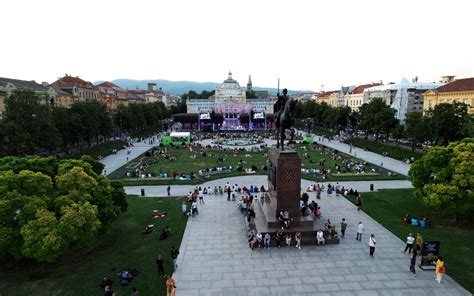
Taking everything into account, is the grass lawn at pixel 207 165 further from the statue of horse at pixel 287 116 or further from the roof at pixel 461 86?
the roof at pixel 461 86

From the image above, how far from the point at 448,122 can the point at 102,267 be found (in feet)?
145

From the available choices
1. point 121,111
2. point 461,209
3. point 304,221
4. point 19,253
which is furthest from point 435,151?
point 121,111

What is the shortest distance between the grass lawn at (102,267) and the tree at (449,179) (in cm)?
1666

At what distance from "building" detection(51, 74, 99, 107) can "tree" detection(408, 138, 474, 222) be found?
73.4 m

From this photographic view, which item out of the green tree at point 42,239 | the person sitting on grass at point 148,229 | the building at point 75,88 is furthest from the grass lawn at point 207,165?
the building at point 75,88

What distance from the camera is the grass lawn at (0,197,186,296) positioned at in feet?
47.3

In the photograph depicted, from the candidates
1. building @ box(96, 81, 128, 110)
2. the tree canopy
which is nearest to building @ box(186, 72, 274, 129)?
building @ box(96, 81, 128, 110)

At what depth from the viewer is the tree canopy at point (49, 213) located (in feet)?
48.1

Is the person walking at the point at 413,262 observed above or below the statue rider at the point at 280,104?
below

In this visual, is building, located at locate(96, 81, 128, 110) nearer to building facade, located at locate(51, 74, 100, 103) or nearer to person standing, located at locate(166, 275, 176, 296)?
building facade, located at locate(51, 74, 100, 103)

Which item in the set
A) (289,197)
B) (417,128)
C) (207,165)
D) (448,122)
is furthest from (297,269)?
(417,128)

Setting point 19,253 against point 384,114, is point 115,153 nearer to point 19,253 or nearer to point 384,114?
point 19,253

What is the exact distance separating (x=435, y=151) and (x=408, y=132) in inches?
1170

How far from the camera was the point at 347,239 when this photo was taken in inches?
760
